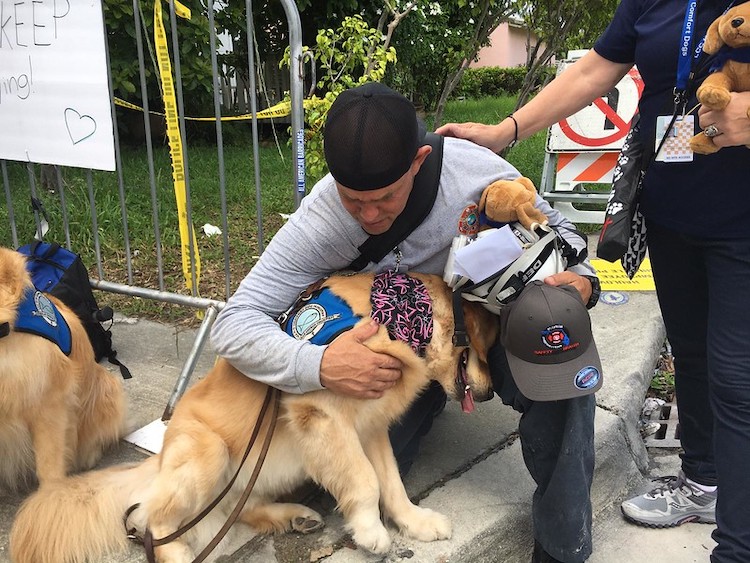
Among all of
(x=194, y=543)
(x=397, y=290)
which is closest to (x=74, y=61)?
(x=397, y=290)

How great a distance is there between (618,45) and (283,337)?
1.46m

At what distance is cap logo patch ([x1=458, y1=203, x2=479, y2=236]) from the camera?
6.50ft

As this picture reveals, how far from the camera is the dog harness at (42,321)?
2057 millimetres

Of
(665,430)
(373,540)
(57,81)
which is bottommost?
(665,430)

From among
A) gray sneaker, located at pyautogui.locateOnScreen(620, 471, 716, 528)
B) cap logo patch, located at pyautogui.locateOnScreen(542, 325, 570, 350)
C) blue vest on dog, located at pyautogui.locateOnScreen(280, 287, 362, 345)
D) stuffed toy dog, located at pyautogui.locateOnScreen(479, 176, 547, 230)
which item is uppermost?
stuffed toy dog, located at pyautogui.locateOnScreen(479, 176, 547, 230)

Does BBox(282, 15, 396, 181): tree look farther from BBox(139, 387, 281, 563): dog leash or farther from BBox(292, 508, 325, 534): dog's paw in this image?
BBox(292, 508, 325, 534): dog's paw

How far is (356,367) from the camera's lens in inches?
74.4

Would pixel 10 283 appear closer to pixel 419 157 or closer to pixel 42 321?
pixel 42 321

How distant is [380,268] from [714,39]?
Answer: 116 centimetres

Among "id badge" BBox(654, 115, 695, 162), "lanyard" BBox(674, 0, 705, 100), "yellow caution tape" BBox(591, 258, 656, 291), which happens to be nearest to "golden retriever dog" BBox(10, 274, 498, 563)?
"id badge" BBox(654, 115, 695, 162)

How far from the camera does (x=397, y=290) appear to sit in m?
2.01

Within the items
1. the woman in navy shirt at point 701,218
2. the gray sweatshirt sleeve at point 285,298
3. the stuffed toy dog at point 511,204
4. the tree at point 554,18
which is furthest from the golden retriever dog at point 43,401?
the tree at point 554,18

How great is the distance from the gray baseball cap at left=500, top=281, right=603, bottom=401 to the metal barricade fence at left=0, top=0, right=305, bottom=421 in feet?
4.64

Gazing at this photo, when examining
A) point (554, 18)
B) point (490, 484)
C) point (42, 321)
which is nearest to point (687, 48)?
point (490, 484)
